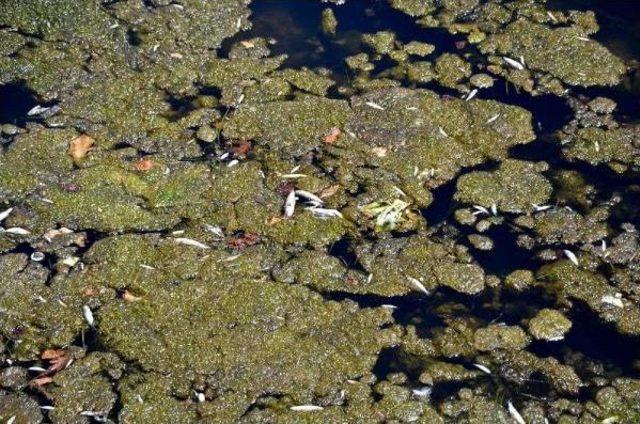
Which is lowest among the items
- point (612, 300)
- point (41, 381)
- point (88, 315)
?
point (41, 381)

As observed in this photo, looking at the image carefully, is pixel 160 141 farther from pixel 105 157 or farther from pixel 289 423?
pixel 289 423

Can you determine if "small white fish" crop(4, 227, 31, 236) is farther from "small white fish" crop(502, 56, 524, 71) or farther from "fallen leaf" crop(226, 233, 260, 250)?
"small white fish" crop(502, 56, 524, 71)

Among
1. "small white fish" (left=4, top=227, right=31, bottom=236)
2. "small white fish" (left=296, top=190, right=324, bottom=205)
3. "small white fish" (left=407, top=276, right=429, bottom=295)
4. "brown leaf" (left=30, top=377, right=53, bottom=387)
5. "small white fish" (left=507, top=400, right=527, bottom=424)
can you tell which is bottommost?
"brown leaf" (left=30, top=377, right=53, bottom=387)

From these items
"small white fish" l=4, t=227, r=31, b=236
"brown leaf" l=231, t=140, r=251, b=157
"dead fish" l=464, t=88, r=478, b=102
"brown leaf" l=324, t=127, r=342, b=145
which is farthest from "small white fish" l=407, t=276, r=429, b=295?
"small white fish" l=4, t=227, r=31, b=236

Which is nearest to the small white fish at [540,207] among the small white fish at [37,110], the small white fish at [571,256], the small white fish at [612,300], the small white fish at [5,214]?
the small white fish at [571,256]

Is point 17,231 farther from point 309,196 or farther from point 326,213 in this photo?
point 326,213

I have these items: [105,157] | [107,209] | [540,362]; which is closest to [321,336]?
[540,362]

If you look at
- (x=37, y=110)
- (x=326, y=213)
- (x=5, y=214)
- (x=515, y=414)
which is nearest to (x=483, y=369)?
(x=515, y=414)
